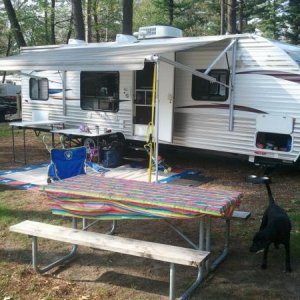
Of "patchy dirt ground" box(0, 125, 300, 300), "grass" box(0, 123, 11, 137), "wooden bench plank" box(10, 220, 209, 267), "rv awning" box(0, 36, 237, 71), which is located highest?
"rv awning" box(0, 36, 237, 71)

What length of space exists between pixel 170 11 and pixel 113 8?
4105mm

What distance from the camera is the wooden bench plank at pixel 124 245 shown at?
3.40m

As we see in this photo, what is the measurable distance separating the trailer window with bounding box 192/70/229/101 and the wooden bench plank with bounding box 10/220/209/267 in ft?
16.2

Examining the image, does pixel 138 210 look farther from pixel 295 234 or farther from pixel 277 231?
pixel 295 234

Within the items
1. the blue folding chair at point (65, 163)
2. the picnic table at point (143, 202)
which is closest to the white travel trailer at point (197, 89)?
the blue folding chair at point (65, 163)

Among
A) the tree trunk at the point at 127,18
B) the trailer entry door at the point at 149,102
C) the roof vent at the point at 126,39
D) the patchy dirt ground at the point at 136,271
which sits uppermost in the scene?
the tree trunk at the point at 127,18

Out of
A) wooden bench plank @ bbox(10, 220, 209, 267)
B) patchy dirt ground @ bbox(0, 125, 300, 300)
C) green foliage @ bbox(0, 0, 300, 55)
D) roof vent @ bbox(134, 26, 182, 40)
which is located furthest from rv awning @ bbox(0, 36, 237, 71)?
green foliage @ bbox(0, 0, 300, 55)

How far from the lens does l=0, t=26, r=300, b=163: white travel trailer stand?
292 inches

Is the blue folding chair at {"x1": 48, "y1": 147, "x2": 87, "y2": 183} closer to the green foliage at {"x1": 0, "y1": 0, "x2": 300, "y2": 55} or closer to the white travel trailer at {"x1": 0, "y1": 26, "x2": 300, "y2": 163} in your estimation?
the white travel trailer at {"x1": 0, "y1": 26, "x2": 300, "y2": 163}

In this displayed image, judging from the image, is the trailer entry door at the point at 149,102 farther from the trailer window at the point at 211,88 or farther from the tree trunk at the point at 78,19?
the tree trunk at the point at 78,19

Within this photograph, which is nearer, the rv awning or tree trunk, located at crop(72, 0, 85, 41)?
the rv awning

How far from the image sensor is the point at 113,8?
25.4m

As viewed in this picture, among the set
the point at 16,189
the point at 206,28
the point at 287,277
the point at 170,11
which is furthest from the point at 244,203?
the point at 206,28

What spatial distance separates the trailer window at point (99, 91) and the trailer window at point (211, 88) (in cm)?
195
